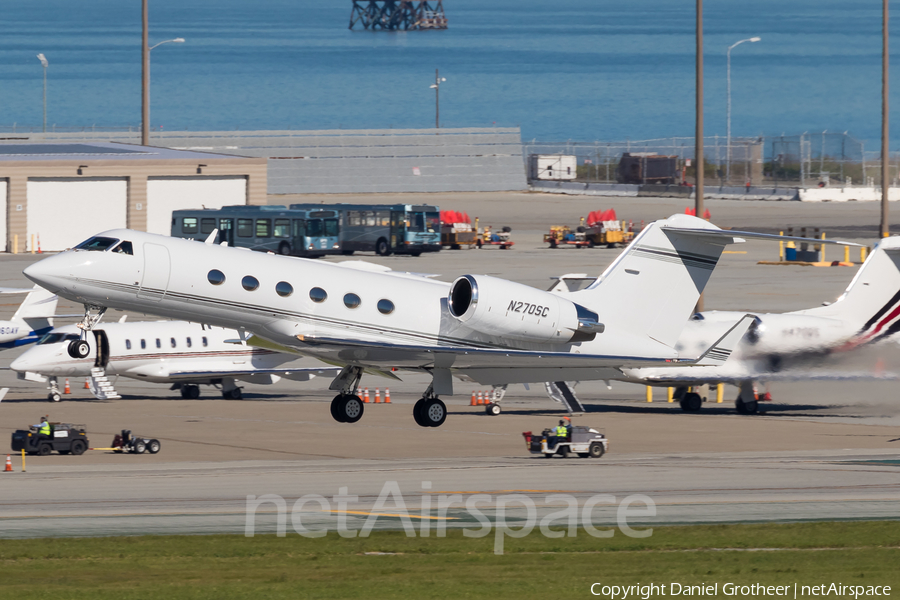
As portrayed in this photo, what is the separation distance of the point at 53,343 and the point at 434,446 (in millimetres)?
22503

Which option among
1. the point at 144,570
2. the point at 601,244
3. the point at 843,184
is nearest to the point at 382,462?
the point at 144,570

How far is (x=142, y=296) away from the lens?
33594 mm

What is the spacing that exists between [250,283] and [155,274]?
8.22 feet

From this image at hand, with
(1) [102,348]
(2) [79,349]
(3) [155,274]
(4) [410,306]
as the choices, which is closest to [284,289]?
(3) [155,274]

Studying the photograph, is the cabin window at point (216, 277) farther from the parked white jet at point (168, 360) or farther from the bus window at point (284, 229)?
the bus window at point (284, 229)

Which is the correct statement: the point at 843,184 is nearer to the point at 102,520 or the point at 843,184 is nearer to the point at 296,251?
the point at 296,251

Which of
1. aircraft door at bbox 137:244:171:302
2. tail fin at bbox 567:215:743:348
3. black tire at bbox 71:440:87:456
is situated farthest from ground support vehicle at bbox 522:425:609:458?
aircraft door at bbox 137:244:171:302

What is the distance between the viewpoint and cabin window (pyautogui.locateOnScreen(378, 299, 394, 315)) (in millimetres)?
36281

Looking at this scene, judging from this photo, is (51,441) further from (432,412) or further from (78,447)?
(432,412)

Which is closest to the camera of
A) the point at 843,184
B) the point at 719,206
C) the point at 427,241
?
the point at 427,241

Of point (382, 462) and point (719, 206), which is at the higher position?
point (719, 206)

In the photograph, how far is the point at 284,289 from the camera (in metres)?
35.1

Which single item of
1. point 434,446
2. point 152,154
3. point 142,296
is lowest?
point 434,446

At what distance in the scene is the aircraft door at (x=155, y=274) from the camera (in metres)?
33.5
